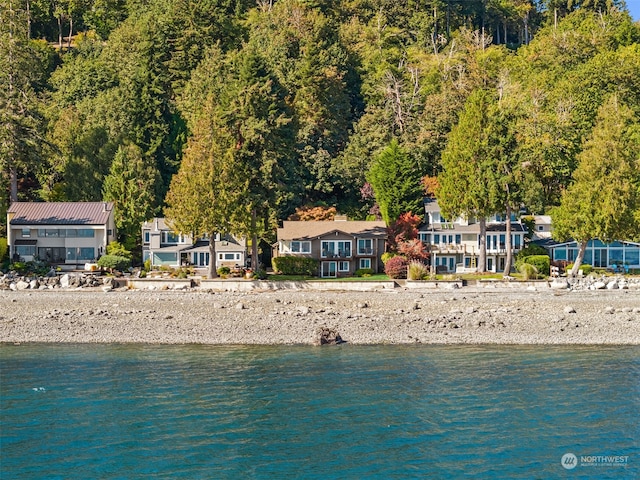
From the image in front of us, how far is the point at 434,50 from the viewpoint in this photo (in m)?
110

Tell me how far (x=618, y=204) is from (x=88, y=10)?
285ft

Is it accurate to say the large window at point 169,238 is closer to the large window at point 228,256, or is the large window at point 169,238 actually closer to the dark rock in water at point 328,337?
the large window at point 228,256

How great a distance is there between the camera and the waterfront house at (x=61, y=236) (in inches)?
2977

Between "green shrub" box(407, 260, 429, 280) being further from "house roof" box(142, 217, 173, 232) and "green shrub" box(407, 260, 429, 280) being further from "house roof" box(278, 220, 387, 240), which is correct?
"house roof" box(142, 217, 173, 232)

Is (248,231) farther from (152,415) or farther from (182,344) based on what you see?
(152,415)

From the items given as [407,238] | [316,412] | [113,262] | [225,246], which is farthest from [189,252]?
[316,412]

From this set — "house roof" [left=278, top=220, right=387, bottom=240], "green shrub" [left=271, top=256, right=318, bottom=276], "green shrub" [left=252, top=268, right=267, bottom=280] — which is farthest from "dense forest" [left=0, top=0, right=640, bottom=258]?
"green shrub" [left=271, top=256, right=318, bottom=276]

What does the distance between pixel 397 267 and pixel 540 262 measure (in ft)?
36.0

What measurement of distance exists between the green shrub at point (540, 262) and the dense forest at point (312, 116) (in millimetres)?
3101

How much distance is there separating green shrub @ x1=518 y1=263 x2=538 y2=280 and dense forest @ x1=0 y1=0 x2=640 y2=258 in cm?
426

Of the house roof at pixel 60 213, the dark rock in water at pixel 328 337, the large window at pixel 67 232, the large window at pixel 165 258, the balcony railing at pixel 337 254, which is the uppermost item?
the house roof at pixel 60 213

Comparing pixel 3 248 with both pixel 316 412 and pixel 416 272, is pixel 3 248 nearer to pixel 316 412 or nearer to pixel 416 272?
pixel 416 272

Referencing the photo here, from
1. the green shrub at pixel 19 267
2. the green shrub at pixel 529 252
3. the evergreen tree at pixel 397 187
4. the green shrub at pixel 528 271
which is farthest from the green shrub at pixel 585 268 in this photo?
the green shrub at pixel 19 267

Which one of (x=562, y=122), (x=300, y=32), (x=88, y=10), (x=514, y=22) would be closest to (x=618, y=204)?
(x=562, y=122)
